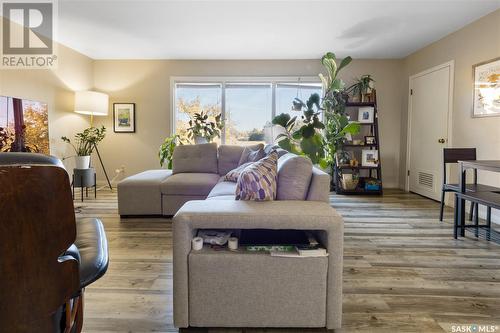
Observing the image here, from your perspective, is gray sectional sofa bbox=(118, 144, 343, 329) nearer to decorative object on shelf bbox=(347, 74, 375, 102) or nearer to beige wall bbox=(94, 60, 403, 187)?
decorative object on shelf bbox=(347, 74, 375, 102)

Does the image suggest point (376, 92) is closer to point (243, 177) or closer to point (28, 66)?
point (243, 177)

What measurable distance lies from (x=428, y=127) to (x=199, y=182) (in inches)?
150

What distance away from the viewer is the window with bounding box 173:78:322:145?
19.0 feet

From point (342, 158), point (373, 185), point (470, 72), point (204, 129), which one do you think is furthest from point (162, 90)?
point (470, 72)

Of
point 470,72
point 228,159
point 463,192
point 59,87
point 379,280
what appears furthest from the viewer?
point 59,87

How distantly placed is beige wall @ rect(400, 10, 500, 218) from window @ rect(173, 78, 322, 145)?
Result: 2.12 m

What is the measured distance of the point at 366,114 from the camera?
544cm

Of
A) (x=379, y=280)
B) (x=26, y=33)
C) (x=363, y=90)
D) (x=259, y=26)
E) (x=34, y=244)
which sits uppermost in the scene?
(x=259, y=26)

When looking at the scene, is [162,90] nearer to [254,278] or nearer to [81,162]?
[81,162]

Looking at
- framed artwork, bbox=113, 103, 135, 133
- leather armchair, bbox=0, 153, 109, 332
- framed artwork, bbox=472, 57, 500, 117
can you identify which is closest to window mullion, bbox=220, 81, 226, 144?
framed artwork, bbox=113, 103, 135, 133

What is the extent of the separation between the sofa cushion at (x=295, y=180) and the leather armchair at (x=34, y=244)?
124 cm

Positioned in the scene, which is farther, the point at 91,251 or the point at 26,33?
the point at 26,33

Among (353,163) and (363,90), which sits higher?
(363,90)

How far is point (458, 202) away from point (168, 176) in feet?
10.9
